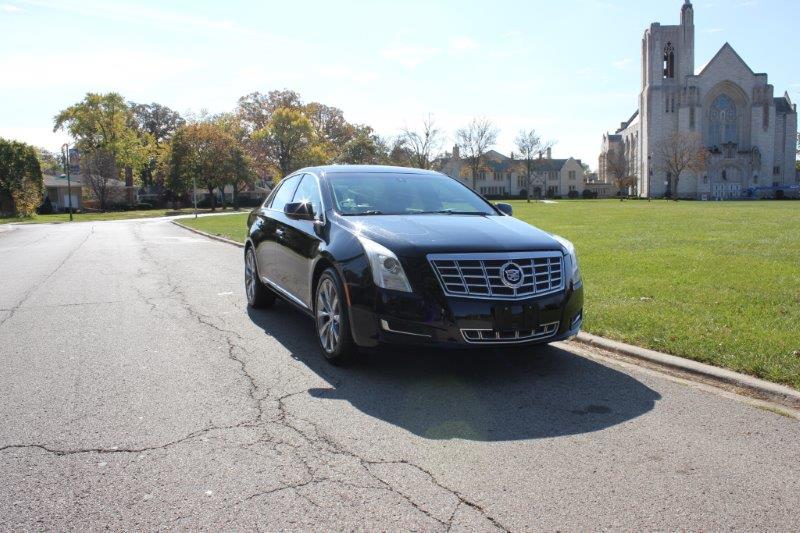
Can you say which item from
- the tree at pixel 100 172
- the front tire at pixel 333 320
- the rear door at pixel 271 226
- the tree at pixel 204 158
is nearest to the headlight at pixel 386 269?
the front tire at pixel 333 320

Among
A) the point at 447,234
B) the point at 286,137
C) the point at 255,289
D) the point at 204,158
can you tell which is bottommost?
the point at 255,289

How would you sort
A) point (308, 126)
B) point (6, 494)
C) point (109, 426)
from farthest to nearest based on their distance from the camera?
point (308, 126), point (109, 426), point (6, 494)

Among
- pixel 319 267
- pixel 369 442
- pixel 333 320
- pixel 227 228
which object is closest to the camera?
pixel 369 442

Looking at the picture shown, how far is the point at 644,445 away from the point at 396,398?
1.73 meters

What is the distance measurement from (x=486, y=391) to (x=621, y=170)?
105544 millimetres

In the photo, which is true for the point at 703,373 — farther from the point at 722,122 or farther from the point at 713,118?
the point at 722,122

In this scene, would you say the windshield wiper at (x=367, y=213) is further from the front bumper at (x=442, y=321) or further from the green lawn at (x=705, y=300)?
the green lawn at (x=705, y=300)

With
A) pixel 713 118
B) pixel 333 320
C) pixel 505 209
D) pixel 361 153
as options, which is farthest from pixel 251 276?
pixel 713 118

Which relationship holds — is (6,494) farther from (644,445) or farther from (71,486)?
(644,445)

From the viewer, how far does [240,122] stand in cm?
8869

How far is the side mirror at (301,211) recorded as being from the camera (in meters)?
6.18

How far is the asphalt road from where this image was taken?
3035mm

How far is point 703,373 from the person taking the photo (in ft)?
17.1

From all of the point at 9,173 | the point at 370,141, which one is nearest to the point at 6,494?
the point at 9,173
